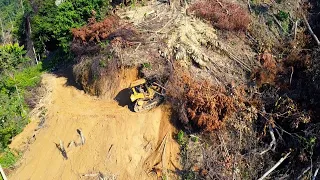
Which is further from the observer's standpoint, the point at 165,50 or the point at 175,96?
the point at 165,50

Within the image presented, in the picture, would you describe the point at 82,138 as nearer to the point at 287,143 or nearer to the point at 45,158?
the point at 45,158

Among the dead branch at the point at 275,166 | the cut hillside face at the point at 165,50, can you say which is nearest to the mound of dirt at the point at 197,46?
the cut hillside face at the point at 165,50

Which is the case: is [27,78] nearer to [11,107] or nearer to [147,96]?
[11,107]

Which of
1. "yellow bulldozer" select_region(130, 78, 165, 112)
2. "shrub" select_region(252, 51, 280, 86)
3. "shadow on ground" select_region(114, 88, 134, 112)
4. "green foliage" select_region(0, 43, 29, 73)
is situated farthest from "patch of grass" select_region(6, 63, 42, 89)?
"shrub" select_region(252, 51, 280, 86)

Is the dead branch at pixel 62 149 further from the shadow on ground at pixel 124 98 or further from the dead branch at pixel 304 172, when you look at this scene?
the dead branch at pixel 304 172

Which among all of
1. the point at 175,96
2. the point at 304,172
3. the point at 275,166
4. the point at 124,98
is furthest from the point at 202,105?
the point at 124,98

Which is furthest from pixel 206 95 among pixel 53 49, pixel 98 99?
pixel 53 49
